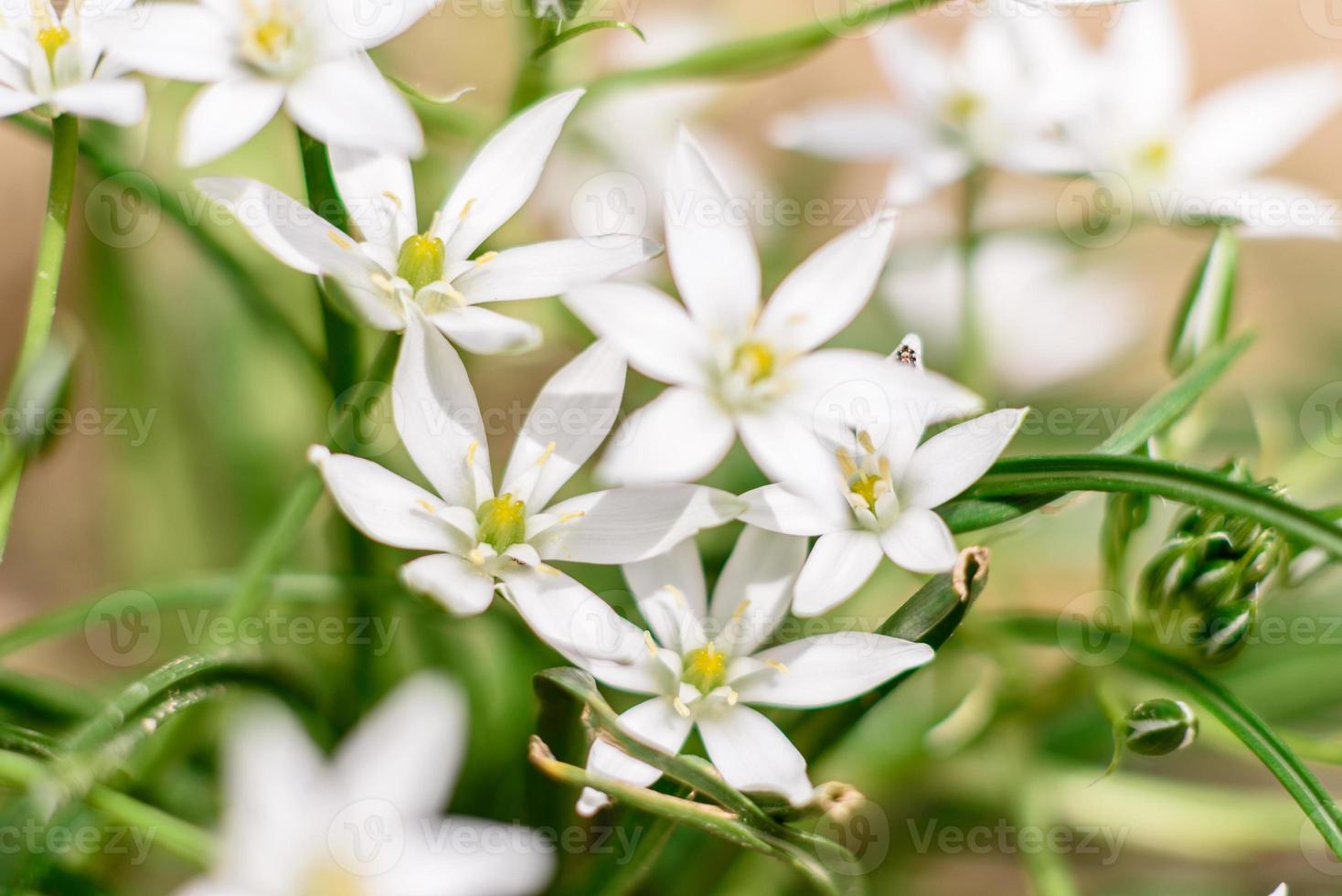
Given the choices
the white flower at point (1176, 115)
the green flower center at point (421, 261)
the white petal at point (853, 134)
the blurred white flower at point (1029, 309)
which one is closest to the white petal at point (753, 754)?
the green flower center at point (421, 261)

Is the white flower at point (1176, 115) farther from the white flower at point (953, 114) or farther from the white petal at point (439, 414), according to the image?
the white petal at point (439, 414)

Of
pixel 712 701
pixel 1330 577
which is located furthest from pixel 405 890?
pixel 1330 577

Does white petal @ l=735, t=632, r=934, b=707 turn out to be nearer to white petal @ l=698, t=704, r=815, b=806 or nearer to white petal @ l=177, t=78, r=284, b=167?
white petal @ l=698, t=704, r=815, b=806

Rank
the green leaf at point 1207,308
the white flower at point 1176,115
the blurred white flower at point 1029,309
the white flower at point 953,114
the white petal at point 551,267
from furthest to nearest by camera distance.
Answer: the blurred white flower at point 1029,309 < the white flower at point 1176,115 < the white flower at point 953,114 < the green leaf at point 1207,308 < the white petal at point 551,267

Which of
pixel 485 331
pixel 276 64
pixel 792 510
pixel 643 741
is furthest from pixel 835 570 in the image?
pixel 276 64

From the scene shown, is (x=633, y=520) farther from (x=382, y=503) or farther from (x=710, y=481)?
(x=710, y=481)

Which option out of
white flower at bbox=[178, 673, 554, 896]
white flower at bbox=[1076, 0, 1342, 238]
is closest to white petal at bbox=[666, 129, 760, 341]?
white flower at bbox=[178, 673, 554, 896]

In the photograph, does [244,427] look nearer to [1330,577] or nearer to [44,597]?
[44,597]
